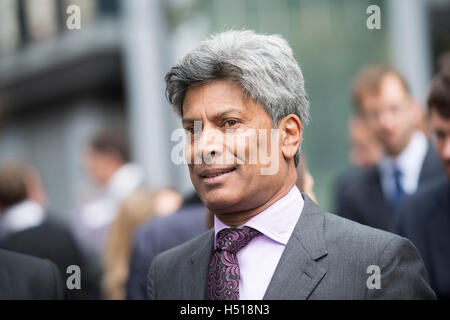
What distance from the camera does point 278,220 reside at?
2.62 m

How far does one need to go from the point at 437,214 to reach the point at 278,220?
1469 mm

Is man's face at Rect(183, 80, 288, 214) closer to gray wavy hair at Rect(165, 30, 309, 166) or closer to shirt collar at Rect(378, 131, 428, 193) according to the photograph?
gray wavy hair at Rect(165, 30, 309, 166)

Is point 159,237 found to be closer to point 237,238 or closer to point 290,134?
point 237,238

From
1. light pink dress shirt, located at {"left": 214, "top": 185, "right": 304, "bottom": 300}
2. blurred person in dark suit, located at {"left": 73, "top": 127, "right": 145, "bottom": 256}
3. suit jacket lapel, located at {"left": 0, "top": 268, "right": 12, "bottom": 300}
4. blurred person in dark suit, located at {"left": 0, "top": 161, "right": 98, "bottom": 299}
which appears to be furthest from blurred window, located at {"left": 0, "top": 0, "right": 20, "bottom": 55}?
light pink dress shirt, located at {"left": 214, "top": 185, "right": 304, "bottom": 300}

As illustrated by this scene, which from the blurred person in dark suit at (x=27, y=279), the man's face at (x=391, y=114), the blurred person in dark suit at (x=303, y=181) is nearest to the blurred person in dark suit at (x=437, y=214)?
the blurred person in dark suit at (x=303, y=181)

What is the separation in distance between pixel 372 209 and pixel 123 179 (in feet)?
11.1

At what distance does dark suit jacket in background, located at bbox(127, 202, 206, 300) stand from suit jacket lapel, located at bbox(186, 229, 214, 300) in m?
1.16

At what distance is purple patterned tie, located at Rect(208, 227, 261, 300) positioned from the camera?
100 inches

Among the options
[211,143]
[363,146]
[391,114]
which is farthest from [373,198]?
[211,143]

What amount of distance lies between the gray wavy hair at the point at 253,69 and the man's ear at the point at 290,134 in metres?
0.03

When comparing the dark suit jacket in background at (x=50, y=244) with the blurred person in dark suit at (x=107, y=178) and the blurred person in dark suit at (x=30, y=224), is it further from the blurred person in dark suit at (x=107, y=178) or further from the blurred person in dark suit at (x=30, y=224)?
the blurred person in dark suit at (x=107, y=178)

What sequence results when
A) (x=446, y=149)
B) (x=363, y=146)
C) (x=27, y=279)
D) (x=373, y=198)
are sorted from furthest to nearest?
1. (x=363, y=146)
2. (x=373, y=198)
3. (x=446, y=149)
4. (x=27, y=279)

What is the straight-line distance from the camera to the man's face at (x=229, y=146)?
2516 millimetres

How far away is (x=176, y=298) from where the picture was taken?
271 centimetres
